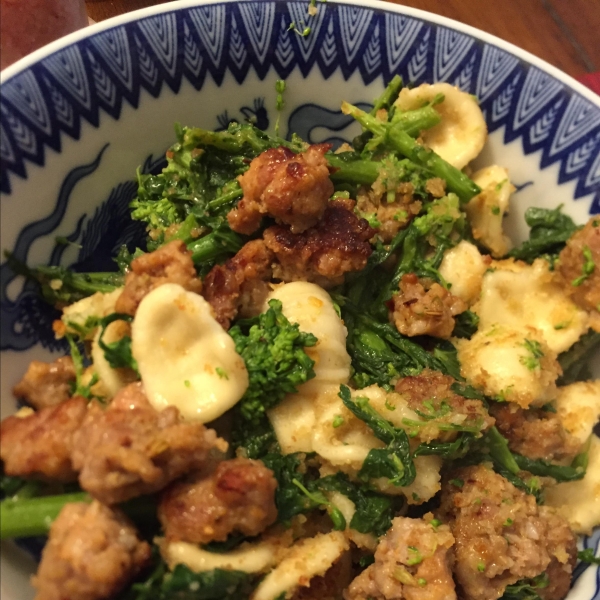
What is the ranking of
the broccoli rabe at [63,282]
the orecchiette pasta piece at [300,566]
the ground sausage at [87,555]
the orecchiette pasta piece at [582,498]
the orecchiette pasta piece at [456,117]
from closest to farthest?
the ground sausage at [87,555] < the orecchiette pasta piece at [300,566] < the broccoli rabe at [63,282] < the orecchiette pasta piece at [582,498] < the orecchiette pasta piece at [456,117]

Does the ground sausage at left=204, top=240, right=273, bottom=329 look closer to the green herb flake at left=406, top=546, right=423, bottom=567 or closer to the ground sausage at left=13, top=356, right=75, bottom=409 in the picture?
the ground sausage at left=13, top=356, right=75, bottom=409

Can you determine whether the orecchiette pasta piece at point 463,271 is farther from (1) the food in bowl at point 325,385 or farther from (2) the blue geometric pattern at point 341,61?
(2) the blue geometric pattern at point 341,61

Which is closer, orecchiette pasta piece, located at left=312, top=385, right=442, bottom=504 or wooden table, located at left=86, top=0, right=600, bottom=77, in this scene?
orecchiette pasta piece, located at left=312, top=385, right=442, bottom=504

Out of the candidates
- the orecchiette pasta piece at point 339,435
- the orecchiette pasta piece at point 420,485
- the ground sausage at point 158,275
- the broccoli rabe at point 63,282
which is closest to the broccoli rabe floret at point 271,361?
the orecchiette pasta piece at point 339,435

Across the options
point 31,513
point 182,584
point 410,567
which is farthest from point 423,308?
point 31,513

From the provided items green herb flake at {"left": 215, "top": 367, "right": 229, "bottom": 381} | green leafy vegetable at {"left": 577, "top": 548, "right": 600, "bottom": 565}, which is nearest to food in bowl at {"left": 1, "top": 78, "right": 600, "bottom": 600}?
green herb flake at {"left": 215, "top": 367, "right": 229, "bottom": 381}

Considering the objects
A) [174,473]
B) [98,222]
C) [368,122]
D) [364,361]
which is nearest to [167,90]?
[98,222]
